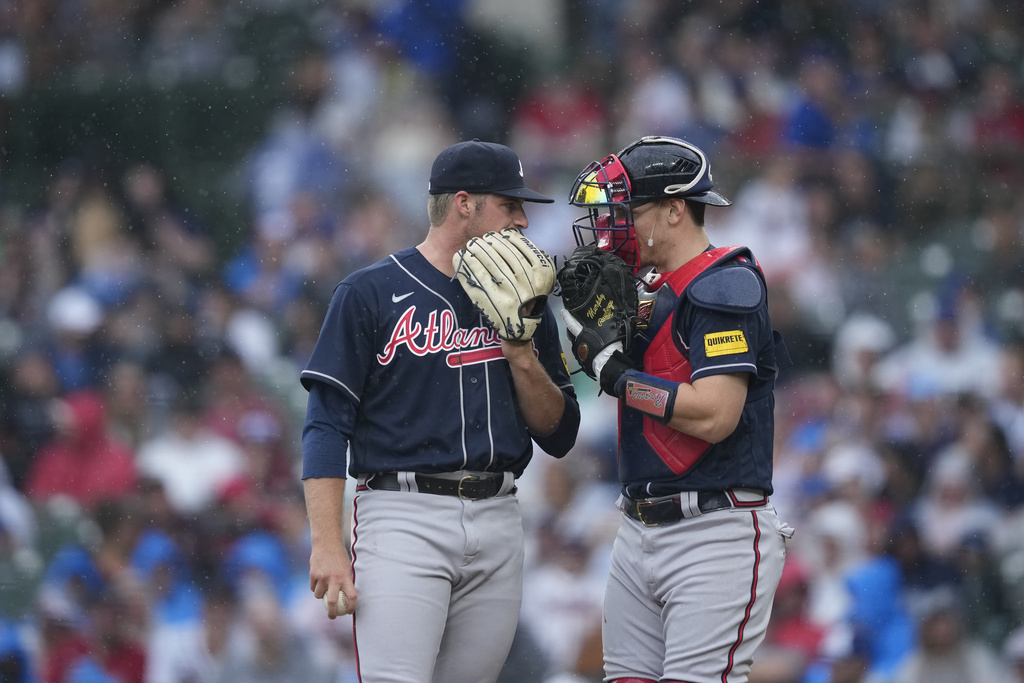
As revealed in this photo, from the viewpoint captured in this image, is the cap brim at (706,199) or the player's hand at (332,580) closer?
the player's hand at (332,580)

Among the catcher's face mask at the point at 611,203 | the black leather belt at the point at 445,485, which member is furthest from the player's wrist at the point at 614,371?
the black leather belt at the point at 445,485

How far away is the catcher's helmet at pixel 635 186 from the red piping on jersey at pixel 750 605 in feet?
2.34

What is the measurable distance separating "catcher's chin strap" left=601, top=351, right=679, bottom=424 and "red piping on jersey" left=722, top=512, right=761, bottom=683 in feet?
1.19

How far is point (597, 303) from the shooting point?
2730mm

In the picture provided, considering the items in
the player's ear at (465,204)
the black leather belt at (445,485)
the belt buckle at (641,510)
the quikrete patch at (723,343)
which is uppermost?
the player's ear at (465,204)

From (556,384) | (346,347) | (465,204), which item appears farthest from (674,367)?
(346,347)

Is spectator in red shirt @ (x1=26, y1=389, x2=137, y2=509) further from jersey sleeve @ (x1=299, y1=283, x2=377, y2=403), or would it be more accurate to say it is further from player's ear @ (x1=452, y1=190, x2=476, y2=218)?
player's ear @ (x1=452, y1=190, x2=476, y2=218)

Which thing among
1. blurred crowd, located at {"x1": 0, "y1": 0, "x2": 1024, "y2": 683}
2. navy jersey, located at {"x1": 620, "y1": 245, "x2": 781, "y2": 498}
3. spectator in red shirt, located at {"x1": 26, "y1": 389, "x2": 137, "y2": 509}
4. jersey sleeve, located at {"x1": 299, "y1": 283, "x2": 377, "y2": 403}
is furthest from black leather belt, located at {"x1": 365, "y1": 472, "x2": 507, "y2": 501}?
spectator in red shirt, located at {"x1": 26, "y1": 389, "x2": 137, "y2": 509}

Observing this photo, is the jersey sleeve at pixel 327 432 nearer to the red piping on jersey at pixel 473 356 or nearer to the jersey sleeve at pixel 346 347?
the jersey sleeve at pixel 346 347

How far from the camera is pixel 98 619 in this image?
521cm

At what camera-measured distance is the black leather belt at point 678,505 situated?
270cm

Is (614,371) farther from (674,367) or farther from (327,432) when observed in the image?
(327,432)

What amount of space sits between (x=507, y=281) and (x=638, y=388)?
0.39 m

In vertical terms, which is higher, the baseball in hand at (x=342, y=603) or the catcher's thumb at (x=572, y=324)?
the catcher's thumb at (x=572, y=324)
